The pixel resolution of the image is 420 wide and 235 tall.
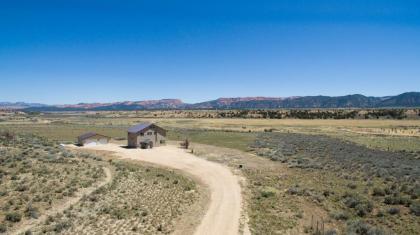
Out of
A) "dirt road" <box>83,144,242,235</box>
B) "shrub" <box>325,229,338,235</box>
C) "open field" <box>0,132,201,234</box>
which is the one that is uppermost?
Result: "open field" <box>0,132,201,234</box>

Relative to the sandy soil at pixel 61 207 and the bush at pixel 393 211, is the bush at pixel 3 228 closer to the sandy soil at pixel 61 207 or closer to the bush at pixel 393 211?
the sandy soil at pixel 61 207

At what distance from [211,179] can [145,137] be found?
28492 mm

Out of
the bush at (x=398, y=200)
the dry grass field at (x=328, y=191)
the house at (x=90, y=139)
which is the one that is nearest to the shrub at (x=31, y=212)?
the dry grass field at (x=328, y=191)

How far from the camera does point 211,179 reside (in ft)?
106

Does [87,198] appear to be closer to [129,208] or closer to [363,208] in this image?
[129,208]

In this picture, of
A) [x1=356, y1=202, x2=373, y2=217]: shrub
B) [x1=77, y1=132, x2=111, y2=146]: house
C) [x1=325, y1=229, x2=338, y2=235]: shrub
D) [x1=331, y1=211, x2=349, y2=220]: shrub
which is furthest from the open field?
[x1=77, y1=132, x2=111, y2=146]: house

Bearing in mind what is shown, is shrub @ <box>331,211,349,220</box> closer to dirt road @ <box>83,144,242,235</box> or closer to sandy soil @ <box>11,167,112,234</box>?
dirt road @ <box>83,144,242,235</box>

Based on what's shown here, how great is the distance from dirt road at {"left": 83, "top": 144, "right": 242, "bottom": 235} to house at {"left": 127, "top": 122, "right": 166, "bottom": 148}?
6.39ft

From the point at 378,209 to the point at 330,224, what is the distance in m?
4.18

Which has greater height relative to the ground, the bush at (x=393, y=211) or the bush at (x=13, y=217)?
the bush at (x=13, y=217)

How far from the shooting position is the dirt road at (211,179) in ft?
63.5

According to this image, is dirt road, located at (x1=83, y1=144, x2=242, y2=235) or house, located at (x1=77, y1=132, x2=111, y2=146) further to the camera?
house, located at (x1=77, y1=132, x2=111, y2=146)

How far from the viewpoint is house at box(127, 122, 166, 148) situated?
190 feet

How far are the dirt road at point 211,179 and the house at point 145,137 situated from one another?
6.39 feet
